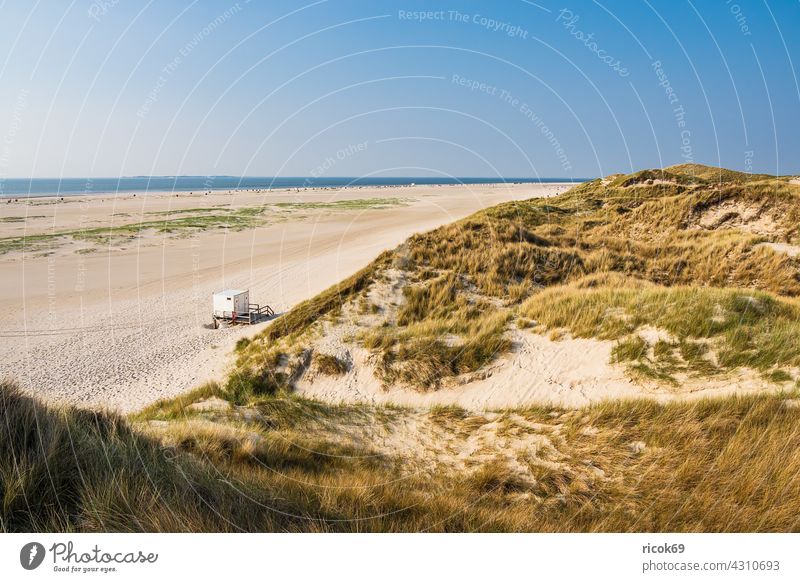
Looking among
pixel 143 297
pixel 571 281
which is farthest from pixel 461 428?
pixel 143 297

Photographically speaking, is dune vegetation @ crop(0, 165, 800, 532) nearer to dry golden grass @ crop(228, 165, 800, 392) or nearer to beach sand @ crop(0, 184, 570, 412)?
dry golden grass @ crop(228, 165, 800, 392)

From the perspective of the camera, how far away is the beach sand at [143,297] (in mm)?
14172

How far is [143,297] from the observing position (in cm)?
2319

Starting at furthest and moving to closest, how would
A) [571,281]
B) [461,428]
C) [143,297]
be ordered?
[143,297]
[571,281]
[461,428]

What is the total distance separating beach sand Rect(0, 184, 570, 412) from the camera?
14.2 m

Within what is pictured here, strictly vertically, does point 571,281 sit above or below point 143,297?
above

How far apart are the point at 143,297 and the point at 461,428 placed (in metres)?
22.3

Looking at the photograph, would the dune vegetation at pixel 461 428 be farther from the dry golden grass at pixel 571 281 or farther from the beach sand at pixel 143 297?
the beach sand at pixel 143 297

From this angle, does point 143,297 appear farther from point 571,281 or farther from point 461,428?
point 461,428

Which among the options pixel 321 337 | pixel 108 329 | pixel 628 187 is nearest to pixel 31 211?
pixel 108 329

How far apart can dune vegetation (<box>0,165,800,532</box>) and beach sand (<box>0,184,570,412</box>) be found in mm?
2923

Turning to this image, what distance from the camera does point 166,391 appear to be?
1305 centimetres

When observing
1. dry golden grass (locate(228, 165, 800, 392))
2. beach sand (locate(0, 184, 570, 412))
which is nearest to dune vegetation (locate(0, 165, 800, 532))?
dry golden grass (locate(228, 165, 800, 392))

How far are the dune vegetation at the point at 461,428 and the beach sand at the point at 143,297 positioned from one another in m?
2.92
